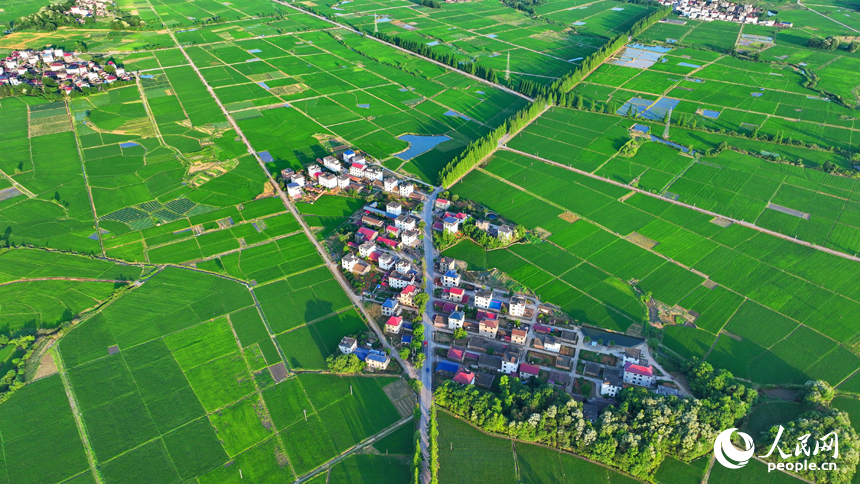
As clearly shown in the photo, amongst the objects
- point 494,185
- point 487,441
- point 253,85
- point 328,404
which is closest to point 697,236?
point 494,185

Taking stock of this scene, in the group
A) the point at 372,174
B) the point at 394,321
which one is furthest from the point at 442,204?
the point at 394,321

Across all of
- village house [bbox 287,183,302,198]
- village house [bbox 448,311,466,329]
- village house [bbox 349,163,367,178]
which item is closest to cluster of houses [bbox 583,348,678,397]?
village house [bbox 448,311,466,329]

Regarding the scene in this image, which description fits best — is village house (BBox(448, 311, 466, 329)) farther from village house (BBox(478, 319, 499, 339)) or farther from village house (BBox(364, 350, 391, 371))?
village house (BBox(364, 350, 391, 371))

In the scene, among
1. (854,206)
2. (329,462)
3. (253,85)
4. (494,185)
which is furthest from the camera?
(253,85)

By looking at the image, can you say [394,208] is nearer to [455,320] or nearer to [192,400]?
[455,320]

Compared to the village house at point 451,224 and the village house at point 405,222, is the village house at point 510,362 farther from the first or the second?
the village house at point 405,222

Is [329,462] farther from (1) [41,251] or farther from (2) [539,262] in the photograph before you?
(1) [41,251]
